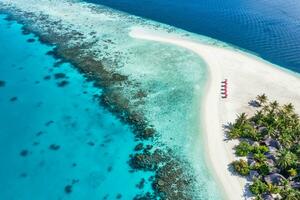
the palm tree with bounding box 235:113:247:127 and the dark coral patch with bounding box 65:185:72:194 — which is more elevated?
the palm tree with bounding box 235:113:247:127

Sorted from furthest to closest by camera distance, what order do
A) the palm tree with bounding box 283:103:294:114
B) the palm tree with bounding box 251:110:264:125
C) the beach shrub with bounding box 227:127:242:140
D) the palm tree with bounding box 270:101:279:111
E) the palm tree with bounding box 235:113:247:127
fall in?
the palm tree with bounding box 270:101:279:111
the palm tree with bounding box 283:103:294:114
the palm tree with bounding box 251:110:264:125
the palm tree with bounding box 235:113:247:127
the beach shrub with bounding box 227:127:242:140

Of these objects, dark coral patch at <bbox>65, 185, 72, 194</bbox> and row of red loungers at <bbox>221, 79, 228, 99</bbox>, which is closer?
dark coral patch at <bbox>65, 185, 72, 194</bbox>

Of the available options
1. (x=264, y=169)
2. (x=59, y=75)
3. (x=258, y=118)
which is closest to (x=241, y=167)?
(x=264, y=169)

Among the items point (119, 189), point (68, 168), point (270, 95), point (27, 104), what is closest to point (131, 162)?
point (119, 189)

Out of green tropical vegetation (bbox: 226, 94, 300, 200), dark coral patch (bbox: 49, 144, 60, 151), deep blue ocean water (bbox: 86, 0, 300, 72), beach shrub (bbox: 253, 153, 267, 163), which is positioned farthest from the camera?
deep blue ocean water (bbox: 86, 0, 300, 72)

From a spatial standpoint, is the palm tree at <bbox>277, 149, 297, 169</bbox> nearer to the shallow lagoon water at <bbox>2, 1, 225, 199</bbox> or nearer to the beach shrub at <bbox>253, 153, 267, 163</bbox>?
the beach shrub at <bbox>253, 153, 267, 163</bbox>

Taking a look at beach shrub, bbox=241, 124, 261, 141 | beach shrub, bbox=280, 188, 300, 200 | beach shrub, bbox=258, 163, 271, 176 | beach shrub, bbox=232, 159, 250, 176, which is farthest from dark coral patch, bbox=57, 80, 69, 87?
beach shrub, bbox=280, 188, 300, 200

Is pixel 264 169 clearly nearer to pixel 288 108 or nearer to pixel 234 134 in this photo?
pixel 234 134

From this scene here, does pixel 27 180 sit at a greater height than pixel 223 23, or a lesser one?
lesser

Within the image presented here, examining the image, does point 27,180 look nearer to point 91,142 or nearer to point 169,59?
point 91,142
